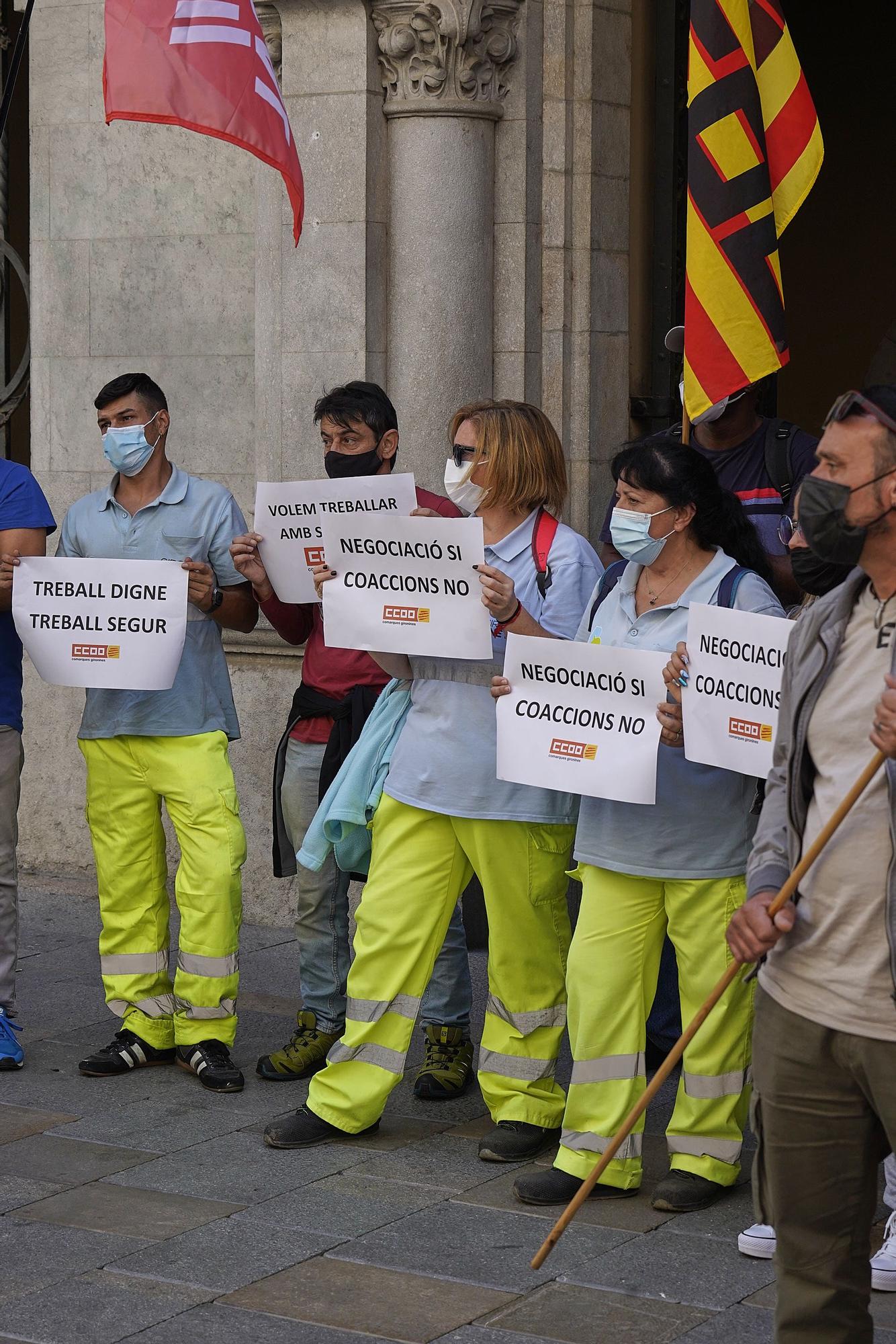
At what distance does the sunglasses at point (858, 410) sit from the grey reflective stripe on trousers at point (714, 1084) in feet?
6.57

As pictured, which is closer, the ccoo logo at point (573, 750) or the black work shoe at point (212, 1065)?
the ccoo logo at point (573, 750)

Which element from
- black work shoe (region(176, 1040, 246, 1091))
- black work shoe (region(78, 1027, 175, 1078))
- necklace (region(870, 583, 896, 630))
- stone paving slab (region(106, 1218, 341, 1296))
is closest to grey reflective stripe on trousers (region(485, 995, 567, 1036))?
stone paving slab (region(106, 1218, 341, 1296))

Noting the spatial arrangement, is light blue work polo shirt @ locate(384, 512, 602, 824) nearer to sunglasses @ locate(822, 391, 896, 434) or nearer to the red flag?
the red flag

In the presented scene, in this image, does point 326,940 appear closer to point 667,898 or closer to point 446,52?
point 667,898

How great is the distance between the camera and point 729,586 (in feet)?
15.4

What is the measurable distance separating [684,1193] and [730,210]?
9.16ft

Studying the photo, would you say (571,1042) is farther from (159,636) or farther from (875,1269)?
(159,636)

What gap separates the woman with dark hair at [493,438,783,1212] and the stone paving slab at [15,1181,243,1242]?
0.78 meters

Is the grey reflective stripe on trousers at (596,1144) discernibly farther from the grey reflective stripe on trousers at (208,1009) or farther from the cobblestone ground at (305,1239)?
the grey reflective stripe on trousers at (208,1009)

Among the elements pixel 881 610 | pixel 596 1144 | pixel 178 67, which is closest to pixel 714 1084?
pixel 596 1144

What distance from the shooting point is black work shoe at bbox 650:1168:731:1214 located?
4.67 metres

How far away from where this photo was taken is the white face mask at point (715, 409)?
551 cm

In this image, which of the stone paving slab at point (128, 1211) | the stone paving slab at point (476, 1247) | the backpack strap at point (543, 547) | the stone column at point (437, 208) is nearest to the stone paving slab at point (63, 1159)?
the stone paving slab at point (128, 1211)

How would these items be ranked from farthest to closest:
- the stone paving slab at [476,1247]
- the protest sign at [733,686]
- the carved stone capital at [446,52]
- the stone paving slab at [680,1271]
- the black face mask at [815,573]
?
the carved stone capital at [446,52]
the protest sign at [733,686]
the stone paving slab at [476,1247]
the stone paving slab at [680,1271]
the black face mask at [815,573]
